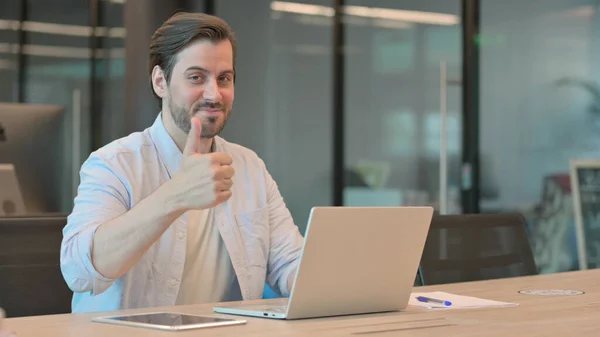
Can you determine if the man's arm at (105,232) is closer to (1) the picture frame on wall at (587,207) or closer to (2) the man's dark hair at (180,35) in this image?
(2) the man's dark hair at (180,35)

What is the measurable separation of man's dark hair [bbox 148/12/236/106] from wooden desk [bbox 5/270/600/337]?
73 cm

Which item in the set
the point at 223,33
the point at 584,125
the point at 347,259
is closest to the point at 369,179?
the point at 584,125

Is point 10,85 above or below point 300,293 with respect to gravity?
above

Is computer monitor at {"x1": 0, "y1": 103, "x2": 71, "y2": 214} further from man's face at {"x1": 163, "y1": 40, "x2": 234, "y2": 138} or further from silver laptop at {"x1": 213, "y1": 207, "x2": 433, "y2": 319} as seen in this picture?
silver laptop at {"x1": 213, "y1": 207, "x2": 433, "y2": 319}

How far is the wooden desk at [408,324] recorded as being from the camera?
64.7 inches

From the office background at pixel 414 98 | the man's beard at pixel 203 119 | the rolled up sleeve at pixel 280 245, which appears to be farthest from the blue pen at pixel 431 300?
the office background at pixel 414 98

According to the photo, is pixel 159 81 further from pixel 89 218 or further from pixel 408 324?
pixel 408 324

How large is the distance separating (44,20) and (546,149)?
486cm

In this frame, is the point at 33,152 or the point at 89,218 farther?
the point at 33,152

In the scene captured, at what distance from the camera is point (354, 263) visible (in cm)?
182

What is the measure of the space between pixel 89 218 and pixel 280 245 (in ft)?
1.93

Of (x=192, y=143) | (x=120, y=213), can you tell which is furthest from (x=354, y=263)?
(x=120, y=213)

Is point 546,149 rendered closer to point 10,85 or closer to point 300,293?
point 300,293

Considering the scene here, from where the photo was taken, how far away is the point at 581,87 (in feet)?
18.1
